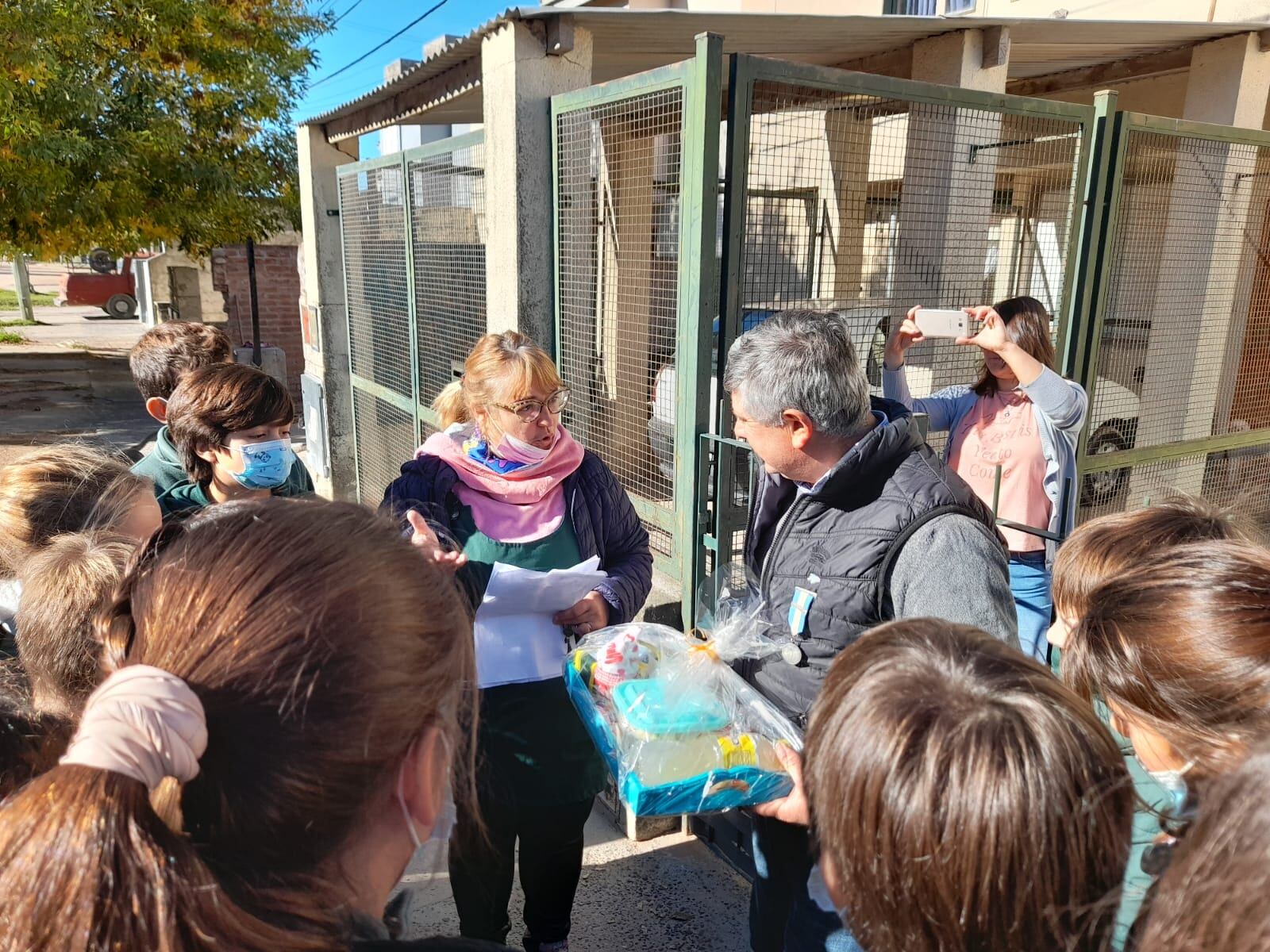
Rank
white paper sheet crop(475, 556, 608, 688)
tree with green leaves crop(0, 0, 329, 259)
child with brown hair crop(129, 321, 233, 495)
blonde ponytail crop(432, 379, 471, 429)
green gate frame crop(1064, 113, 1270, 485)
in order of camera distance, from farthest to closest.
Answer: tree with green leaves crop(0, 0, 329, 259)
green gate frame crop(1064, 113, 1270, 485)
child with brown hair crop(129, 321, 233, 495)
blonde ponytail crop(432, 379, 471, 429)
white paper sheet crop(475, 556, 608, 688)

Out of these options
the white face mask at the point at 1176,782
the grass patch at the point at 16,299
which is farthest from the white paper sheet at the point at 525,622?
the grass patch at the point at 16,299

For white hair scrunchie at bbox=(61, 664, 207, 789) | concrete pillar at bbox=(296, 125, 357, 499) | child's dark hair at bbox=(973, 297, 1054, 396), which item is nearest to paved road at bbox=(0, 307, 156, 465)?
concrete pillar at bbox=(296, 125, 357, 499)

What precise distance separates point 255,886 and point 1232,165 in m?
5.00

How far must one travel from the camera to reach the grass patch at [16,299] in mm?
30594

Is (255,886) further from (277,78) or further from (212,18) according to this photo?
(277,78)

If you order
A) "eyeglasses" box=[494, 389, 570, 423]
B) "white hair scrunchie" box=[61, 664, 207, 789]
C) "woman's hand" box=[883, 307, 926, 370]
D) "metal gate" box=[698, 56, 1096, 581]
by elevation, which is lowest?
"white hair scrunchie" box=[61, 664, 207, 789]

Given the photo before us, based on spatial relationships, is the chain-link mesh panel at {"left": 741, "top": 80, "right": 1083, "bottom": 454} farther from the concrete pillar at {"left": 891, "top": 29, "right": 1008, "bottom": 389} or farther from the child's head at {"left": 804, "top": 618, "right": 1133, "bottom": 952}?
the child's head at {"left": 804, "top": 618, "right": 1133, "bottom": 952}

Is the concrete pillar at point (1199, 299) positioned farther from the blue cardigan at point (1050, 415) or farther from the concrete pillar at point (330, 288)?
the concrete pillar at point (330, 288)

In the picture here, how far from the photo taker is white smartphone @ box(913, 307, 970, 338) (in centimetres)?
277

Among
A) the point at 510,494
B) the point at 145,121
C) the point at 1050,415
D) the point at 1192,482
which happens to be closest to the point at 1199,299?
the point at 1192,482

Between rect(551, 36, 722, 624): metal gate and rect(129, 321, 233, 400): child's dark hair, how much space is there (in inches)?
57.5

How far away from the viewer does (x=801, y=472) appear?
79.7 inches

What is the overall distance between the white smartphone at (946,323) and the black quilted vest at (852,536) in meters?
0.84

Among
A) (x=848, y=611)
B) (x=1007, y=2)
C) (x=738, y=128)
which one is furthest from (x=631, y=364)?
(x=1007, y=2)
